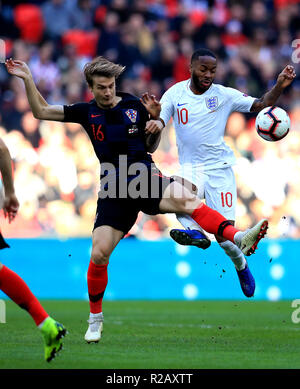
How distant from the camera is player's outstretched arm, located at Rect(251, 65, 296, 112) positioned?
27.4 ft

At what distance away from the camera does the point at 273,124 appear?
27.8 ft

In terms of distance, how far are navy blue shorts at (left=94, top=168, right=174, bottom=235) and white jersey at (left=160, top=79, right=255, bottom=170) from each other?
1.36 metres

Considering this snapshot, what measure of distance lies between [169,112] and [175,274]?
4908 mm

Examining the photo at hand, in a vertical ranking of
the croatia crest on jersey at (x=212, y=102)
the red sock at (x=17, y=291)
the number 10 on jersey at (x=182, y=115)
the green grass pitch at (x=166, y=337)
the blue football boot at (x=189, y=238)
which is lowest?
the green grass pitch at (x=166, y=337)

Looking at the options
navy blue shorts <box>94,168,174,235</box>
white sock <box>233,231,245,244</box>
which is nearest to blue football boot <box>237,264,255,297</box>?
white sock <box>233,231,245,244</box>

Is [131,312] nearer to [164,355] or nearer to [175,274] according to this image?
[175,274]

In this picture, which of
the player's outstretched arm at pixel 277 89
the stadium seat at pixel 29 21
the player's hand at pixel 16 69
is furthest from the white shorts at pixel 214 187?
the stadium seat at pixel 29 21

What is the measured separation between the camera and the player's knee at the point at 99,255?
762 centimetres

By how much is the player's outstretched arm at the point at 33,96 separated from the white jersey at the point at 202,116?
1.31m

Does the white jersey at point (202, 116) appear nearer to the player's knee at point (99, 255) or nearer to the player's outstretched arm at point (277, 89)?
the player's outstretched arm at point (277, 89)

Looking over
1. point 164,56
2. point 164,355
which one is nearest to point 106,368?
point 164,355

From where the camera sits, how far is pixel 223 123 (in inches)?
357

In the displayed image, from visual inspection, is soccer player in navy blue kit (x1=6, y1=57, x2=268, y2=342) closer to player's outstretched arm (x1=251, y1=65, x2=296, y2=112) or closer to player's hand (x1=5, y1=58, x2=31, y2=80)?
player's hand (x1=5, y1=58, x2=31, y2=80)

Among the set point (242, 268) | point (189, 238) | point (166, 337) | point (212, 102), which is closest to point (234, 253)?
point (242, 268)
